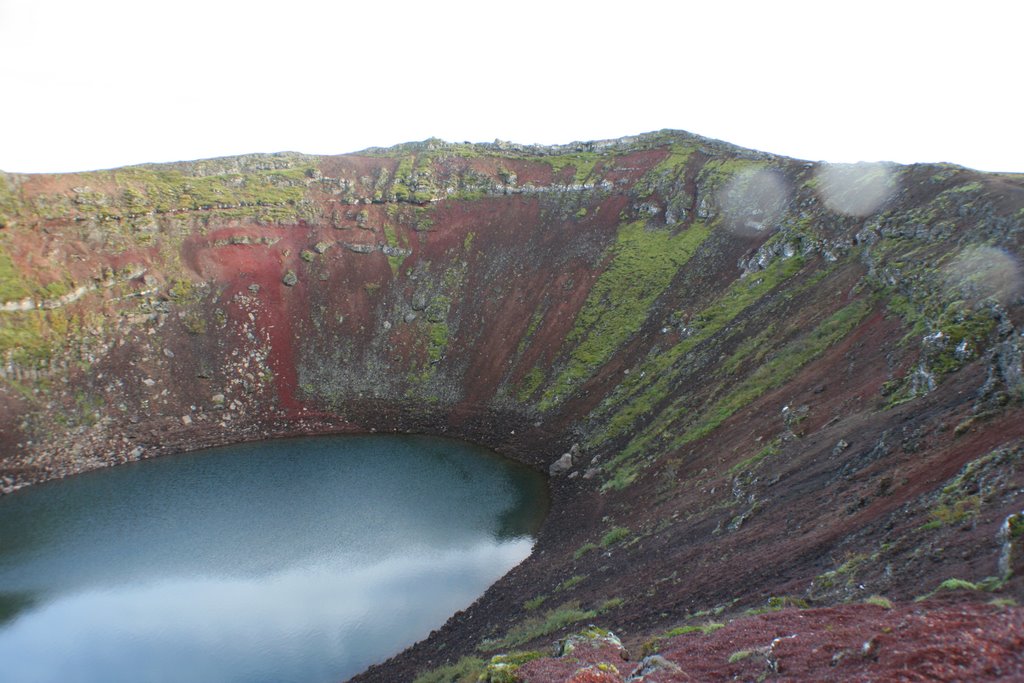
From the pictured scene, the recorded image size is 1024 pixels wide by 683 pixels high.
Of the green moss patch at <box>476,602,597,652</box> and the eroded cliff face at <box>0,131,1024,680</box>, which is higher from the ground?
the eroded cliff face at <box>0,131,1024,680</box>

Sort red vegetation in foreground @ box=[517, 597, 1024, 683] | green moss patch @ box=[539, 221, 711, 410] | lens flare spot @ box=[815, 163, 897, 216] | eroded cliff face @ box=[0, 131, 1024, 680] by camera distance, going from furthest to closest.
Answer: green moss patch @ box=[539, 221, 711, 410] → lens flare spot @ box=[815, 163, 897, 216] → eroded cliff face @ box=[0, 131, 1024, 680] → red vegetation in foreground @ box=[517, 597, 1024, 683]

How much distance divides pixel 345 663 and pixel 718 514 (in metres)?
18.2

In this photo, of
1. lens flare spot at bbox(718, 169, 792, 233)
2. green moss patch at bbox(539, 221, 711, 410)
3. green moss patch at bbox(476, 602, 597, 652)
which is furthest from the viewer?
lens flare spot at bbox(718, 169, 792, 233)

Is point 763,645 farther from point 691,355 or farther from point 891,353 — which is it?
point 691,355

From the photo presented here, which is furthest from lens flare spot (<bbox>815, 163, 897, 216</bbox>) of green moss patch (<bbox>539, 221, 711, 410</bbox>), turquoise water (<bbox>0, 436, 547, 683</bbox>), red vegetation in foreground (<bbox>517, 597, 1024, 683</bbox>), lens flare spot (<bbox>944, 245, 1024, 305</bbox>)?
red vegetation in foreground (<bbox>517, 597, 1024, 683</bbox>)

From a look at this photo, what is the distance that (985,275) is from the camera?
974 inches

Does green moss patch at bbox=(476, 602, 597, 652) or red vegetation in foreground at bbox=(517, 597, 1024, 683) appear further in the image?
green moss patch at bbox=(476, 602, 597, 652)

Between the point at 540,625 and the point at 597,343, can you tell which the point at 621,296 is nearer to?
the point at 597,343

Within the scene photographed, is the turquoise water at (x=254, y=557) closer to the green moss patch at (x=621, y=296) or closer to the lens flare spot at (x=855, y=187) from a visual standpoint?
the green moss patch at (x=621, y=296)

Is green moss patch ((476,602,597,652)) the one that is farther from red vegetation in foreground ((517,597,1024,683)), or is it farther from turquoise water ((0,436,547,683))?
turquoise water ((0,436,547,683))

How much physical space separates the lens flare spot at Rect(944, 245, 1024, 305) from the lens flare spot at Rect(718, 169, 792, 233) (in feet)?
74.3

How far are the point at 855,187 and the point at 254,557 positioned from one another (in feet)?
163

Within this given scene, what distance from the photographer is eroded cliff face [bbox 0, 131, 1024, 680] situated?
18.7 m

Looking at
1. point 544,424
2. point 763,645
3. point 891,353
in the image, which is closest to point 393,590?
point 544,424
